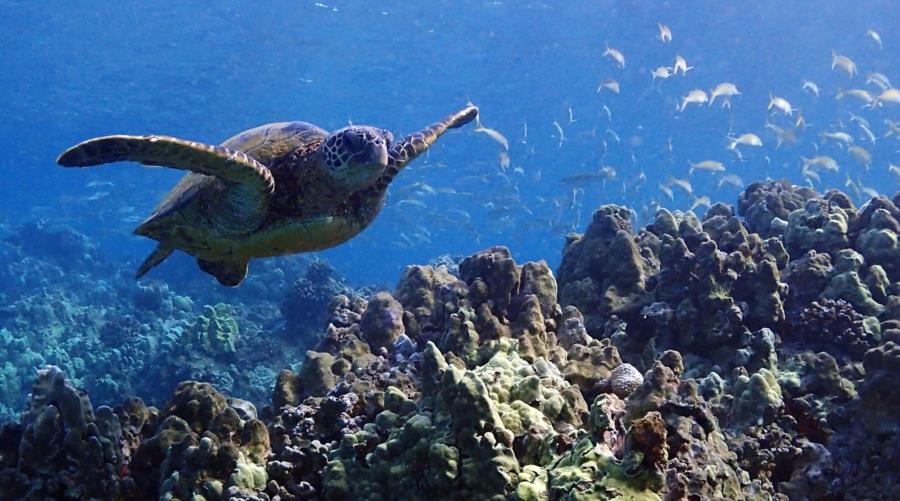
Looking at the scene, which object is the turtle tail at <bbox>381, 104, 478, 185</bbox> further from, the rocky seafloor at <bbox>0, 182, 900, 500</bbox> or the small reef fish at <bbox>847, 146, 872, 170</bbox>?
the small reef fish at <bbox>847, 146, 872, 170</bbox>

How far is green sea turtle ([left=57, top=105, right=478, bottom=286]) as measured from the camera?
12.5 ft

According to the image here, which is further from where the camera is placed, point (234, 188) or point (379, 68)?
point (379, 68)

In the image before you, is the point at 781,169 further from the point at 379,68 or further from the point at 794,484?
the point at 794,484

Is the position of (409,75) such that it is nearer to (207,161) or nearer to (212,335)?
(212,335)

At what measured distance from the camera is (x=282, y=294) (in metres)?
16.1

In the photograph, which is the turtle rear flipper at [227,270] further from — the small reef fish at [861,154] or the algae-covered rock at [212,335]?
the small reef fish at [861,154]

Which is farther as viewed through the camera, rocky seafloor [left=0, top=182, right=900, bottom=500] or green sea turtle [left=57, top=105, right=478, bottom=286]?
green sea turtle [left=57, top=105, right=478, bottom=286]

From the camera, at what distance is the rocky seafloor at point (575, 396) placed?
7.63ft

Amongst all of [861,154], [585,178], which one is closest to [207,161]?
[585,178]

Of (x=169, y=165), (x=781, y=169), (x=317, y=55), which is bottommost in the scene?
(x=169, y=165)

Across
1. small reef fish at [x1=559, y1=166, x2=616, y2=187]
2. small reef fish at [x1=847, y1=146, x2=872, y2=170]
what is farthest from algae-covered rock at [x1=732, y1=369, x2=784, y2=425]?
small reef fish at [x1=847, y1=146, x2=872, y2=170]

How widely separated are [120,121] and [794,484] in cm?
4653

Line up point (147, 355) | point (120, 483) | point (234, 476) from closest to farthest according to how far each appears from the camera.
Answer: point (234, 476)
point (120, 483)
point (147, 355)

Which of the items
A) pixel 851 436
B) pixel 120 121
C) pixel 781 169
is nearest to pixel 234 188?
pixel 851 436
